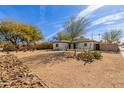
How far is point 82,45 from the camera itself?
18.2 metres

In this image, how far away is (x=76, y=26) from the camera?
10750 millimetres

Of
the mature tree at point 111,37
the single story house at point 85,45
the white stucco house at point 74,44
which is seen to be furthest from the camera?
the mature tree at point 111,37

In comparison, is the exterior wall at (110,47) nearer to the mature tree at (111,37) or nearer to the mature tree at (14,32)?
the mature tree at (111,37)

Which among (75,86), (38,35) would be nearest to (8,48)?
(38,35)

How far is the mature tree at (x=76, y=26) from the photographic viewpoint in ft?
35.0

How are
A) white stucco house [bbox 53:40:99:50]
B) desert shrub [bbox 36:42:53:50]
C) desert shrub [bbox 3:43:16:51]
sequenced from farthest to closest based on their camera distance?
desert shrub [bbox 36:42:53:50]
white stucco house [bbox 53:40:99:50]
desert shrub [bbox 3:43:16:51]

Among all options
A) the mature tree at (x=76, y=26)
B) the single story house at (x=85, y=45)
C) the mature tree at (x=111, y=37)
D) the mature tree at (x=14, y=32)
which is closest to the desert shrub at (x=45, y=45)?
the single story house at (x=85, y=45)

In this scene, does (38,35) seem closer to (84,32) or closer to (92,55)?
(84,32)

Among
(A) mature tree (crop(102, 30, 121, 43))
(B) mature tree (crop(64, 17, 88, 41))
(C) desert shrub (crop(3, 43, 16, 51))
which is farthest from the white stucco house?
(B) mature tree (crop(64, 17, 88, 41))

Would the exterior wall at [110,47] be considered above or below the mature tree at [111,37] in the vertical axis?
below

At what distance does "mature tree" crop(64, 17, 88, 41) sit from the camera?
35.0 feet

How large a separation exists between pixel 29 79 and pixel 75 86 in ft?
4.08

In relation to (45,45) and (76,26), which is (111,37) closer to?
(45,45)

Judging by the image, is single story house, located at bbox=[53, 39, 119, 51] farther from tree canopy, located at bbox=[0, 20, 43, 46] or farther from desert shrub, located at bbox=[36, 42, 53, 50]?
tree canopy, located at bbox=[0, 20, 43, 46]
